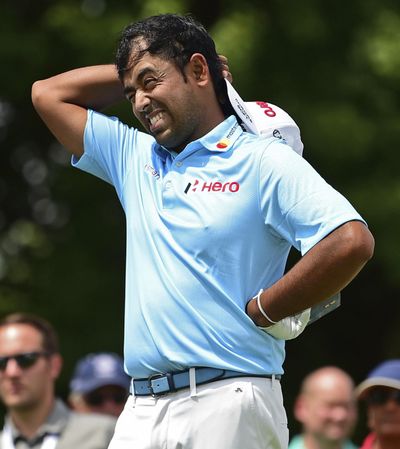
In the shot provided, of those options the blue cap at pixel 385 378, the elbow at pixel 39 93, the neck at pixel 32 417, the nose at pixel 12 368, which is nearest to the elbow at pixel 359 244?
the elbow at pixel 39 93

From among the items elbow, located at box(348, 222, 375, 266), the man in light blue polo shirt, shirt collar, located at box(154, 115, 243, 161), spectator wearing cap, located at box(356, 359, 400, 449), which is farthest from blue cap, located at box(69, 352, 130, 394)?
elbow, located at box(348, 222, 375, 266)

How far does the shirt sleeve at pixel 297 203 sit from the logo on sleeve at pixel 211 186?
0.34ft

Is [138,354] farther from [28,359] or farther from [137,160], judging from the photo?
[28,359]

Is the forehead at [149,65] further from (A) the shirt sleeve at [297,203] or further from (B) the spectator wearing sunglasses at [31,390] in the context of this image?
(B) the spectator wearing sunglasses at [31,390]

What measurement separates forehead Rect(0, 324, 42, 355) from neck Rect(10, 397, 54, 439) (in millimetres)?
354

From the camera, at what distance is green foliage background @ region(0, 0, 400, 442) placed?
1217cm

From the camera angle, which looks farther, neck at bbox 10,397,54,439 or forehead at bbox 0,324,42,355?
forehead at bbox 0,324,42,355

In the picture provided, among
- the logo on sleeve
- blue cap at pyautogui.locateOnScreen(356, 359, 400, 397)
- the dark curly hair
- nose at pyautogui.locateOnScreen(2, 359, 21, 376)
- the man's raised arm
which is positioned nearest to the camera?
the logo on sleeve

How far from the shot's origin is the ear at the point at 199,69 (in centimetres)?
486

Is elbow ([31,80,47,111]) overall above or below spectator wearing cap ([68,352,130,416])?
above

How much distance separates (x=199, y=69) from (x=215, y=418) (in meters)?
1.33

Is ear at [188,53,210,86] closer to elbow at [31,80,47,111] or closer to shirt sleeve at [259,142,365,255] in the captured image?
shirt sleeve at [259,142,365,255]

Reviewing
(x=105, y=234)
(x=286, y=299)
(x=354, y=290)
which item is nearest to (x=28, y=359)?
(x=286, y=299)

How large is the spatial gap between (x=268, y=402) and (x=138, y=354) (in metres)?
0.49
